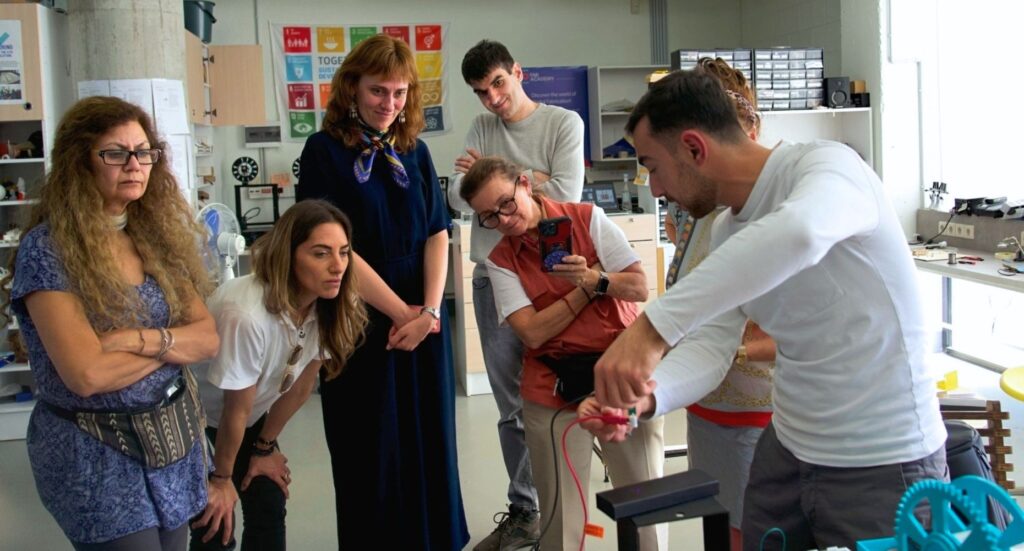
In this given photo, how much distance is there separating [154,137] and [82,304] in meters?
0.43

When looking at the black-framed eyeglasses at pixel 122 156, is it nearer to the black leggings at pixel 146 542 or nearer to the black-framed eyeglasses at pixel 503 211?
the black leggings at pixel 146 542

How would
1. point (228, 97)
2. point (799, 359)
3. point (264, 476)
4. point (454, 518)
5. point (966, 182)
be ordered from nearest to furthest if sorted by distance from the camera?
point (799, 359) → point (264, 476) → point (454, 518) → point (966, 182) → point (228, 97)

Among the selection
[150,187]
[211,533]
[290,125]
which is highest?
[290,125]

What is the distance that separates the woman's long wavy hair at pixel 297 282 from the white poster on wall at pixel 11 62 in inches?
116

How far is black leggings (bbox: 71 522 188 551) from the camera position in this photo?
1.77 meters

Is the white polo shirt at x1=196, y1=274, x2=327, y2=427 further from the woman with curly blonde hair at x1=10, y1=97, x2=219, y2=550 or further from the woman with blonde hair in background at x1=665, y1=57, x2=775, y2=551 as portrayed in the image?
the woman with blonde hair in background at x1=665, y1=57, x2=775, y2=551

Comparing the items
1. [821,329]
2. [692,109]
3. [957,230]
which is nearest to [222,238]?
[692,109]

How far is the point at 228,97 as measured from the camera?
6359 mm

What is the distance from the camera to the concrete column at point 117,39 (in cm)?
444

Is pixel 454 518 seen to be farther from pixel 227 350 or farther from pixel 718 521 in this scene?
pixel 718 521

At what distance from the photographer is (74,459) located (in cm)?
175

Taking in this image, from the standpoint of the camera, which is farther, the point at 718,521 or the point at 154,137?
the point at 154,137

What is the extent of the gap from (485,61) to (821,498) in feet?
6.04

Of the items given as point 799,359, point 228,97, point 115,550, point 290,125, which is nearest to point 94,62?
point 228,97
